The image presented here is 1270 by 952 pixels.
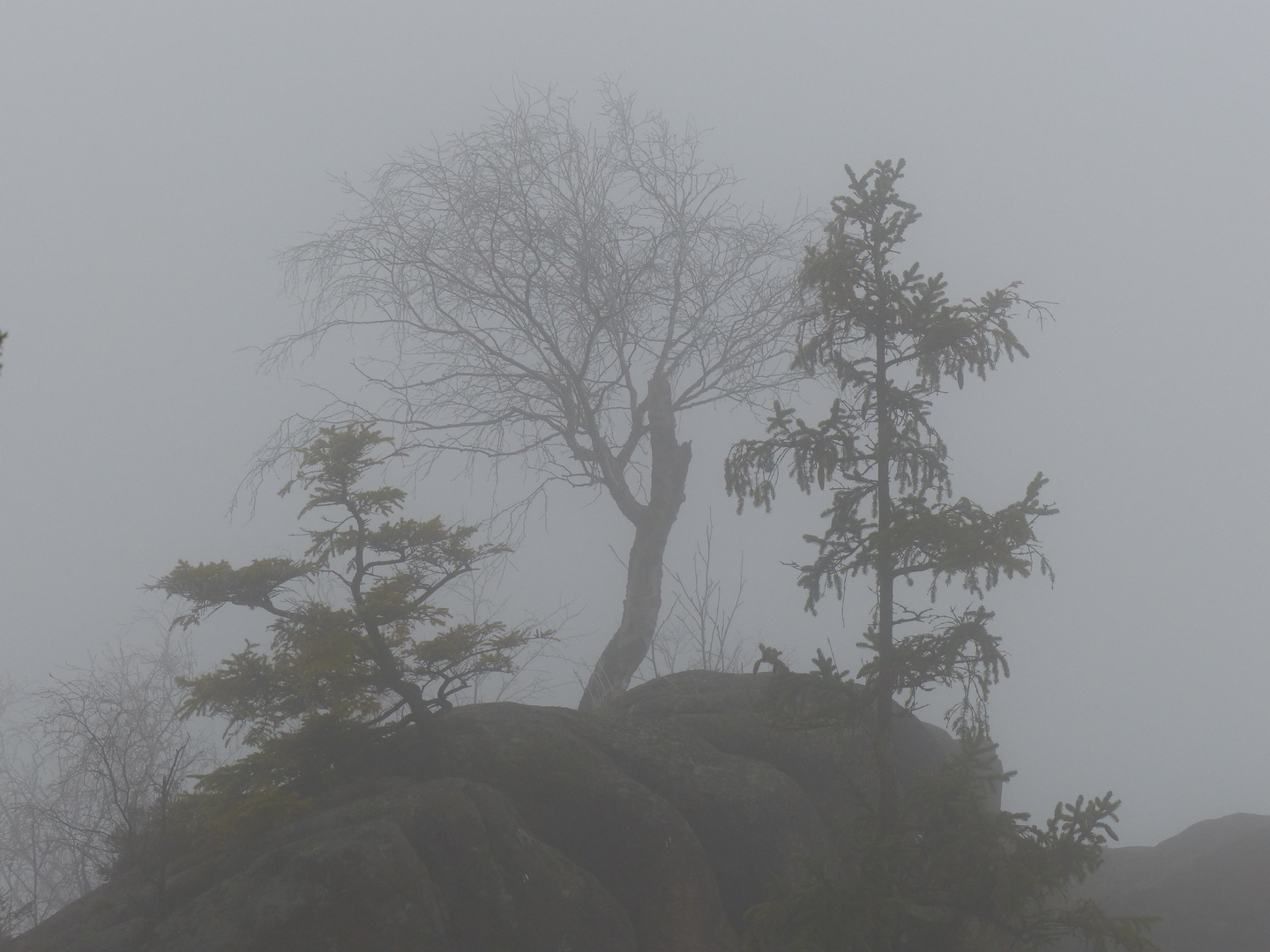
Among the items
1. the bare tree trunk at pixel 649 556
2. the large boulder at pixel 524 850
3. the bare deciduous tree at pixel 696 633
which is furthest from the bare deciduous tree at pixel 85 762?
the bare deciduous tree at pixel 696 633

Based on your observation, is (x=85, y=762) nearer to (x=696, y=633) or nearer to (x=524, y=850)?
(x=524, y=850)

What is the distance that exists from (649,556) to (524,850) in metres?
6.79

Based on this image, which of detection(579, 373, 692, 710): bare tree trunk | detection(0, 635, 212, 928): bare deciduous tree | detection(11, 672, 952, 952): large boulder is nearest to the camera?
detection(11, 672, 952, 952): large boulder

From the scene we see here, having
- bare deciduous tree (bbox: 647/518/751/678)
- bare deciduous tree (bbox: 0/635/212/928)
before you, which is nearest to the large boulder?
bare deciduous tree (bbox: 0/635/212/928)

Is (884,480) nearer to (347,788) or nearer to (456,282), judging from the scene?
(347,788)

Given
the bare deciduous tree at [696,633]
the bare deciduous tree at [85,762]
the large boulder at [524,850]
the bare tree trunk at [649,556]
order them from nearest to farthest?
the large boulder at [524,850] < the bare deciduous tree at [85,762] < the bare tree trunk at [649,556] < the bare deciduous tree at [696,633]

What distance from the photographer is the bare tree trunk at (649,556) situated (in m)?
11.9

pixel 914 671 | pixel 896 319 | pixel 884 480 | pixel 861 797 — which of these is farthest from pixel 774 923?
pixel 896 319

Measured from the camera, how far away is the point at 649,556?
12.4 m

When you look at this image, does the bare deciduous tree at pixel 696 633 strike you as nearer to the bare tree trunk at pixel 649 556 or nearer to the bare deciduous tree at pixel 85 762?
the bare tree trunk at pixel 649 556

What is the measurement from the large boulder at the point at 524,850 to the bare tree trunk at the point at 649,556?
383cm

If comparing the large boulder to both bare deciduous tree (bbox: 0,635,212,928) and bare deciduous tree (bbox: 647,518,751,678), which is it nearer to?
bare deciduous tree (bbox: 0,635,212,928)

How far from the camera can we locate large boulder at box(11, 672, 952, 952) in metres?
4.98

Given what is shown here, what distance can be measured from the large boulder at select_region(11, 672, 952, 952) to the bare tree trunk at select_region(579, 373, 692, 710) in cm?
383
